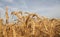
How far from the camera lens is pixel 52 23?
1.10 metres

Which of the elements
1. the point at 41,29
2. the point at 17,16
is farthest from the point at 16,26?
the point at 41,29

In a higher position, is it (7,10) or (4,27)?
(7,10)

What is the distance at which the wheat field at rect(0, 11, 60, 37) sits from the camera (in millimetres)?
989

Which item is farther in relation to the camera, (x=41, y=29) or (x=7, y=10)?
(x=7, y=10)

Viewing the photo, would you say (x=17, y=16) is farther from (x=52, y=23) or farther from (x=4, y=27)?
(x=52, y=23)

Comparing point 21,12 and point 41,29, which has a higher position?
point 21,12

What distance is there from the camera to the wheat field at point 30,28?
989 millimetres

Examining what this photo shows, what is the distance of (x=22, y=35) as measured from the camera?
1016 millimetres

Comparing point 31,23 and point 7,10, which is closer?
point 31,23

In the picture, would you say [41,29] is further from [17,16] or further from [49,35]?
[17,16]

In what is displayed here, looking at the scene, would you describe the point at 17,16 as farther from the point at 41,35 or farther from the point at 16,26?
the point at 41,35

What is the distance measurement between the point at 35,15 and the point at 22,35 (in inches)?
6.0

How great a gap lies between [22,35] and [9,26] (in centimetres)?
10

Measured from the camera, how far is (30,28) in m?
1.04
